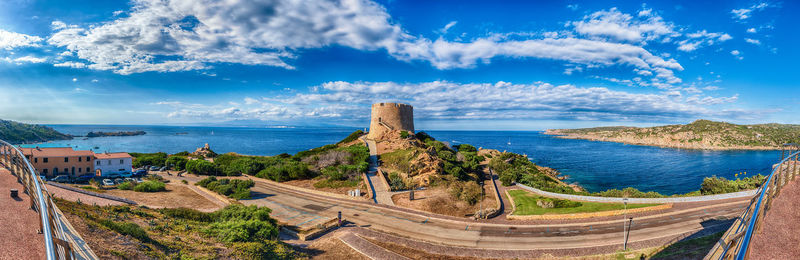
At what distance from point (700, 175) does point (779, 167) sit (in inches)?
3127

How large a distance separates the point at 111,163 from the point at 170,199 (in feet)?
85.2

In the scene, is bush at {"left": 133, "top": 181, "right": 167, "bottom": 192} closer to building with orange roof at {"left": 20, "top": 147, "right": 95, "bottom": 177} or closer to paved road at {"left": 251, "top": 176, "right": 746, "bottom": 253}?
paved road at {"left": 251, "top": 176, "right": 746, "bottom": 253}

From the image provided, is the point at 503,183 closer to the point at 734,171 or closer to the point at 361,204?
the point at 361,204

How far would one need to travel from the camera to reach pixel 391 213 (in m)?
26.6

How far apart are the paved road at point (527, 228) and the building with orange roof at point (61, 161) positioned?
3237 cm

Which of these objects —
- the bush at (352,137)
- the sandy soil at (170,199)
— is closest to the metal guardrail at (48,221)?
the sandy soil at (170,199)

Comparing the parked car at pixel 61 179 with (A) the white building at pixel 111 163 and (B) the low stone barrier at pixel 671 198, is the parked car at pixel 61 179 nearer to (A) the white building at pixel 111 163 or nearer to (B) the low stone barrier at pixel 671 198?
(A) the white building at pixel 111 163

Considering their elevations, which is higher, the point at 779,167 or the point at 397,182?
the point at 779,167

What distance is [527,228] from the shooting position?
900 inches

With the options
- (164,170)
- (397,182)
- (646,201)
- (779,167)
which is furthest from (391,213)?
(164,170)

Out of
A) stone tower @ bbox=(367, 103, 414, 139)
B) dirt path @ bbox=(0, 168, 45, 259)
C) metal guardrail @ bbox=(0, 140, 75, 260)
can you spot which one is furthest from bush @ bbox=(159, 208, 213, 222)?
stone tower @ bbox=(367, 103, 414, 139)

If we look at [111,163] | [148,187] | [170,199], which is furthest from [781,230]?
[111,163]

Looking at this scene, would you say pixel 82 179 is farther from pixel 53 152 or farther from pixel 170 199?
pixel 170 199

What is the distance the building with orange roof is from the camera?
118 ft
